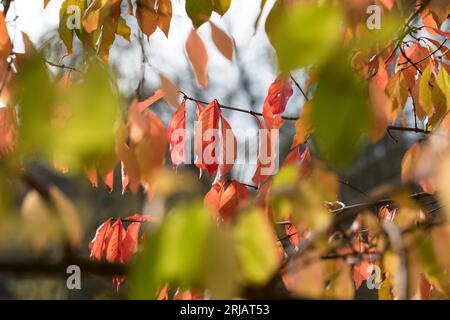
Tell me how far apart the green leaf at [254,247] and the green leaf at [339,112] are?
0.08 m

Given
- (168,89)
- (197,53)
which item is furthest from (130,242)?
(168,89)

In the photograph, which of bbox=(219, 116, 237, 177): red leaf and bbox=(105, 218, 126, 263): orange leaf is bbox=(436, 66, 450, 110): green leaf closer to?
bbox=(219, 116, 237, 177): red leaf

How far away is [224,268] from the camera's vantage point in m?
0.47

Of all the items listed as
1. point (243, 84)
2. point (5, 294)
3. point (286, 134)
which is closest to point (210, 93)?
point (243, 84)

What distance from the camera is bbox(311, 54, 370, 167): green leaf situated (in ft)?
1.56

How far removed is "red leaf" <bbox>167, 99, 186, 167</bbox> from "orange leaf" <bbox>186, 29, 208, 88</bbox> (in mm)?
402

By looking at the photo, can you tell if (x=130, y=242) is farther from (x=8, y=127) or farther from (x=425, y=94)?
(x=425, y=94)

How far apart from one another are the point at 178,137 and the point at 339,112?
77 centimetres

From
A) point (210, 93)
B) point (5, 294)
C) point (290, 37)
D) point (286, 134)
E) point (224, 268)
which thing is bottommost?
point (224, 268)

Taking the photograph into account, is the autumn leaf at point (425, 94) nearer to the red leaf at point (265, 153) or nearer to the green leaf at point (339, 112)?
the red leaf at point (265, 153)

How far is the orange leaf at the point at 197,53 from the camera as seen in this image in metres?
0.78

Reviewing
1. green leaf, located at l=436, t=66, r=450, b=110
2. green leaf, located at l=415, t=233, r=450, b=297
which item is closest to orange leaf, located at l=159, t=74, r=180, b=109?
green leaf, located at l=415, t=233, r=450, b=297
